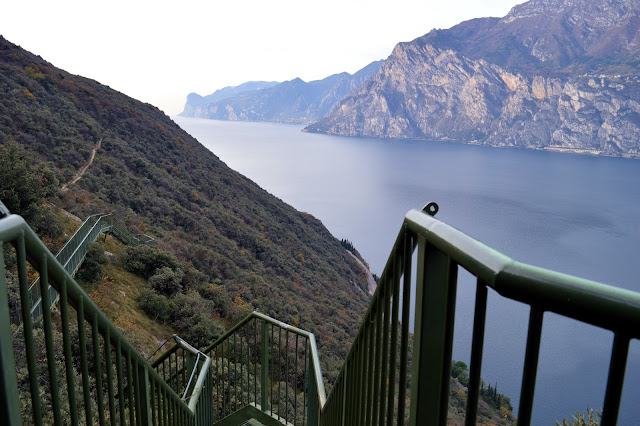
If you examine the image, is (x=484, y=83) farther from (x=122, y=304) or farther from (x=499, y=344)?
(x=122, y=304)

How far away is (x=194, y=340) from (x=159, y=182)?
581 inches

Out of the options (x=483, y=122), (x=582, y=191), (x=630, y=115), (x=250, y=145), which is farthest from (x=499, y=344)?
(x=483, y=122)

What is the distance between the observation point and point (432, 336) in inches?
32.3

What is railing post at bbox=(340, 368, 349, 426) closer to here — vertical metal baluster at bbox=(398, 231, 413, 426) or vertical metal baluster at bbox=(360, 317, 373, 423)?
vertical metal baluster at bbox=(360, 317, 373, 423)

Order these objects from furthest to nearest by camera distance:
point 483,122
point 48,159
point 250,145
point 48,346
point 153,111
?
point 483,122, point 250,145, point 153,111, point 48,159, point 48,346

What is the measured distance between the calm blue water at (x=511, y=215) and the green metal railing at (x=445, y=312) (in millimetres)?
1913

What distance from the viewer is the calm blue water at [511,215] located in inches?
826

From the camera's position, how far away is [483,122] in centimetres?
18262

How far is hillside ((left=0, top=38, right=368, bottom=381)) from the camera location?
14.9m

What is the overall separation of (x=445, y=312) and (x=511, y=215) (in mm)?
61993

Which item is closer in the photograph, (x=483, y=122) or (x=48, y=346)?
(x=48, y=346)

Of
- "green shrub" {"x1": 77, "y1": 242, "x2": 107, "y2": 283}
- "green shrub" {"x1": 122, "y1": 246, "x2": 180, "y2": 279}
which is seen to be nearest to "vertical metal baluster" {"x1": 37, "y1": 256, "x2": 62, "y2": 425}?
"green shrub" {"x1": 77, "y1": 242, "x2": 107, "y2": 283}

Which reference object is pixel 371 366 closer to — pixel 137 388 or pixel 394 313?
pixel 394 313

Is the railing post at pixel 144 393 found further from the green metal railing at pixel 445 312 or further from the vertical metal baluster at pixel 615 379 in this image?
the vertical metal baluster at pixel 615 379
